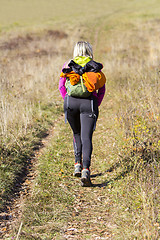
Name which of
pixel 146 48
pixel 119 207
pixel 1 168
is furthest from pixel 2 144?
pixel 146 48

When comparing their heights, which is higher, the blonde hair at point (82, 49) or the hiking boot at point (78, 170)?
the blonde hair at point (82, 49)

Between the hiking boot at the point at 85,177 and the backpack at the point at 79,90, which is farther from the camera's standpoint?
the hiking boot at the point at 85,177

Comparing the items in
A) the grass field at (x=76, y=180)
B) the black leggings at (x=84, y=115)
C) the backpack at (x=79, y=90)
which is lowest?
the grass field at (x=76, y=180)

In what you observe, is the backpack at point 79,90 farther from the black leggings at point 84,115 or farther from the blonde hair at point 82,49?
the blonde hair at point 82,49

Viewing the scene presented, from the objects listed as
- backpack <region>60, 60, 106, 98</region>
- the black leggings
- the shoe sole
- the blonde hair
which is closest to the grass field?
the shoe sole

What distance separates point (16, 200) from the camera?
4.09 m

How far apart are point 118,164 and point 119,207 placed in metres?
1.39

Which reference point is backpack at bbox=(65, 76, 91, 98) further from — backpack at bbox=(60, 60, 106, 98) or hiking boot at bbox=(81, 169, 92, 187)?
hiking boot at bbox=(81, 169, 92, 187)

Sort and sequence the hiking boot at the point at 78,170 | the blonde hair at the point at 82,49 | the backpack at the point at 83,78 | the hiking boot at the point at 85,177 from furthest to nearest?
1. the hiking boot at the point at 78,170
2. the hiking boot at the point at 85,177
3. the blonde hair at the point at 82,49
4. the backpack at the point at 83,78

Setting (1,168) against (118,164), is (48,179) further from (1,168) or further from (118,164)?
(118,164)

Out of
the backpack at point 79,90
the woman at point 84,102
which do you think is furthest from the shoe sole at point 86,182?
the backpack at point 79,90

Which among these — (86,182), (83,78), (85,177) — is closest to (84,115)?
(83,78)

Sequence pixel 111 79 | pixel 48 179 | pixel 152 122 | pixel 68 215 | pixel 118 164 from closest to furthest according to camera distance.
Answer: pixel 68 215
pixel 48 179
pixel 118 164
pixel 152 122
pixel 111 79

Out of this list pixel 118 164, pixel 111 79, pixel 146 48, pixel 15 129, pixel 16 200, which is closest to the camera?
pixel 16 200
